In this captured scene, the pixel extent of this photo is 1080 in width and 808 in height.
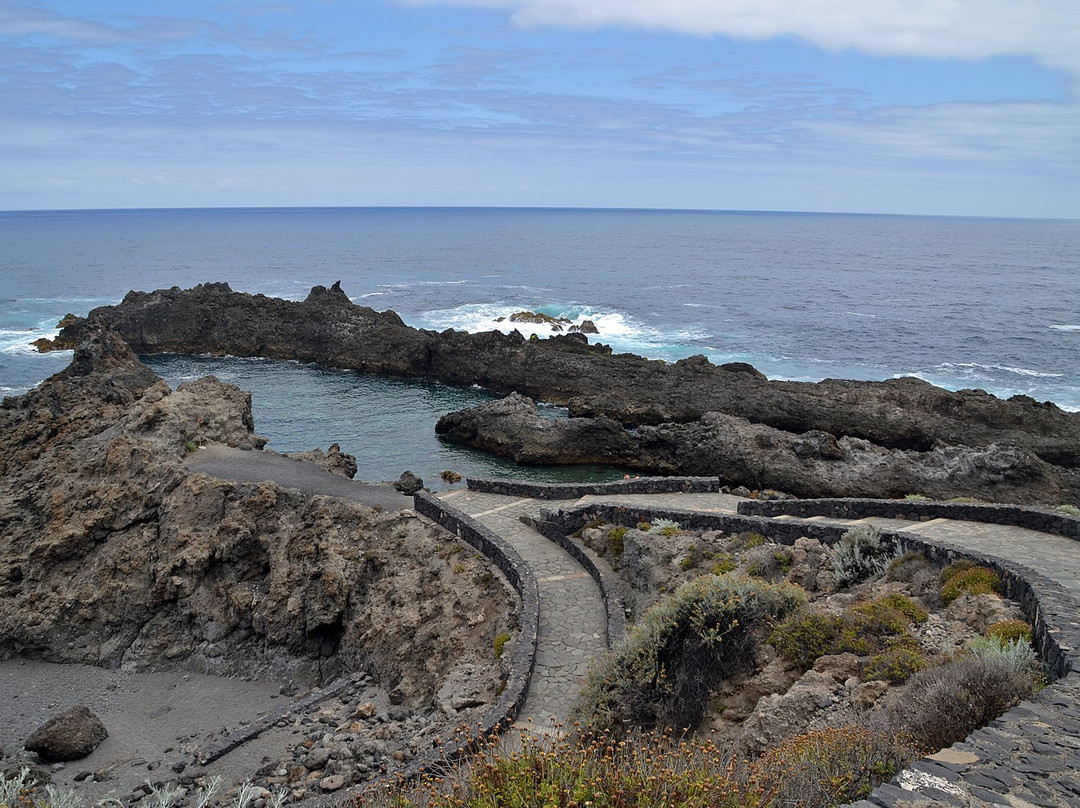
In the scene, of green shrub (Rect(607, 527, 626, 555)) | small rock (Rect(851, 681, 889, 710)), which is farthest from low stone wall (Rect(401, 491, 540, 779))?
small rock (Rect(851, 681, 889, 710))

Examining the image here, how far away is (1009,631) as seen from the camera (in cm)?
1116

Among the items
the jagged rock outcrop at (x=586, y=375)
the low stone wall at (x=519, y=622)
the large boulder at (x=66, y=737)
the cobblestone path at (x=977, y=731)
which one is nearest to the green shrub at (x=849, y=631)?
the cobblestone path at (x=977, y=731)

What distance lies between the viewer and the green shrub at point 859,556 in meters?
15.1

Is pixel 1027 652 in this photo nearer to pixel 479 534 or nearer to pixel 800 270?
pixel 479 534

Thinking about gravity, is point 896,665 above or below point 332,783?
above

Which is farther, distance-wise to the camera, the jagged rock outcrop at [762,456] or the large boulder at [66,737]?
the jagged rock outcrop at [762,456]

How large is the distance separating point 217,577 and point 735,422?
27415 millimetres

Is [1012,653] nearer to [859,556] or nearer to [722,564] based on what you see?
[859,556]

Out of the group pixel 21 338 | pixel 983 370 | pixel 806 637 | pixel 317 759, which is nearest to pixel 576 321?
pixel 983 370

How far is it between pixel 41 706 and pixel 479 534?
12161 millimetres

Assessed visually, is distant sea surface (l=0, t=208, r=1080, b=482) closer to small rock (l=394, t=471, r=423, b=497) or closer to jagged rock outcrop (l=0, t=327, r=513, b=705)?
small rock (l=394, t=471, r=423, b=497)

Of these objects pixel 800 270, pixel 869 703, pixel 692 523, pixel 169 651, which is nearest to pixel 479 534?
pixel 692 523

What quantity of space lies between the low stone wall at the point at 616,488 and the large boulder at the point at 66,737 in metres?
13.4

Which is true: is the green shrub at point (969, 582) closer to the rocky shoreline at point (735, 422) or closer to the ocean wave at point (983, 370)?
the rocky shoreline at point (735, 422)
